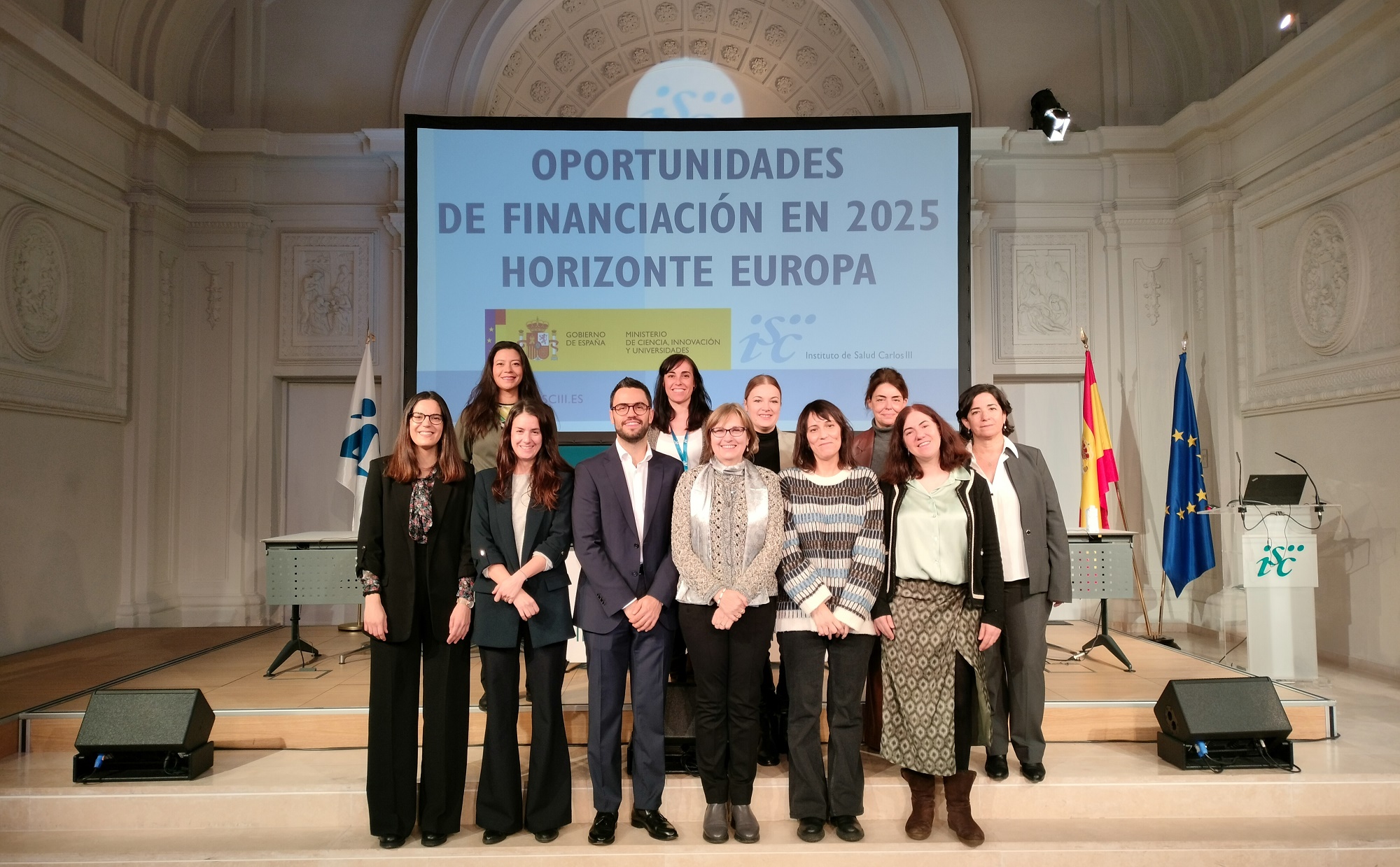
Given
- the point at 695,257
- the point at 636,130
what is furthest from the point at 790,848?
the point at 636,130

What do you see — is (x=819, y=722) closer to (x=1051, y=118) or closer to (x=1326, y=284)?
(x=1326, y=284)

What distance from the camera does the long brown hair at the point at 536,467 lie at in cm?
274

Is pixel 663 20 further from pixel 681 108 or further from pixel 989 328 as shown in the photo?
pixel 989 328

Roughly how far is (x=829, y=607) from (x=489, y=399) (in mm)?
1502

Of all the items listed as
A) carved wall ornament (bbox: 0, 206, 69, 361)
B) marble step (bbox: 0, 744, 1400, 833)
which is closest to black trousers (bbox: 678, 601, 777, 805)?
marble step (bbox: 0, 744, 1400, 833)

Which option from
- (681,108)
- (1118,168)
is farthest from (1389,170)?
(681,108)

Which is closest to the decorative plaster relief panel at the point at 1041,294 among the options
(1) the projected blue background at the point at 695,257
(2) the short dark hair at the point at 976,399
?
(1) the projected blue background at the point at 695,257

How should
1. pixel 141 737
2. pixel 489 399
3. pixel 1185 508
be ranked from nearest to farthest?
pixel 141 737 → pixel 489 399 → pixel 1185 508

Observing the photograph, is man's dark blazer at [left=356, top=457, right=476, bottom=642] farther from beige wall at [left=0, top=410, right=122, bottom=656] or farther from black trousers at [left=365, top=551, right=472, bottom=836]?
beige wall at [left=0, top=410, right=122, bottom=656]

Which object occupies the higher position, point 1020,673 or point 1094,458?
point 1094,458

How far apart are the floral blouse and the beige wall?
3.60m

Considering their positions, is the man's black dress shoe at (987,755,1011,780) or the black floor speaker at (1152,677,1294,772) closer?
the man's black dress shoe at (987,755,1011,780)

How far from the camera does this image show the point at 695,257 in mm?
5816

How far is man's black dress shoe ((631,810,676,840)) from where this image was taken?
2.78m
